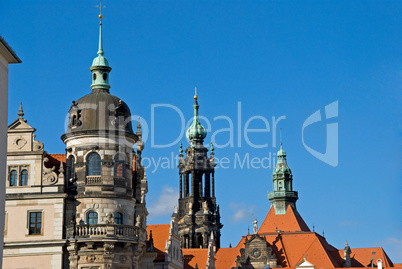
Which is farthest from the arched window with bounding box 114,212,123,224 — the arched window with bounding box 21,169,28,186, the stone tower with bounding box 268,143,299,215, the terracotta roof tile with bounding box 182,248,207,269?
the stone tower with bounding box 268,143,299,215

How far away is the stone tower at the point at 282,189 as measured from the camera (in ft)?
384

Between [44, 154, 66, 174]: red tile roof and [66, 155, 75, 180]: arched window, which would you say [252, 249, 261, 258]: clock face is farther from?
[66, 155, 75, 180]: arched window

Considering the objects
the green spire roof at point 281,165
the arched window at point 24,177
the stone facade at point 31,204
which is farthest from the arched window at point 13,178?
the green spire roof at point 281,165

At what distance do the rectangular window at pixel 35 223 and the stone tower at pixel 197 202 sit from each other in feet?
190

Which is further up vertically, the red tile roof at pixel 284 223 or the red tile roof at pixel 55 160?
the red tile roof at pixel 284 223

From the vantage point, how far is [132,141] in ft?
184

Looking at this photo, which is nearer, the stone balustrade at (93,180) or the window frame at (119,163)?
the stone balustrade at (93,180)

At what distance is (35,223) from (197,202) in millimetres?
60045

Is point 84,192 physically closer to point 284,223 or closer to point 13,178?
point 13,178

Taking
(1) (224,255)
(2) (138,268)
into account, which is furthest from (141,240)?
(1) (224,255)

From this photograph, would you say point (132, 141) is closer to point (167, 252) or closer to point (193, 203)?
point (167, 252)

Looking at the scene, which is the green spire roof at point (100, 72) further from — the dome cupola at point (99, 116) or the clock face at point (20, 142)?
the clock face at point (20, 142)

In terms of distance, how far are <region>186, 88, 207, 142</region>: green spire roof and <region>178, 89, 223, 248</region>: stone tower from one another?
1.20 m

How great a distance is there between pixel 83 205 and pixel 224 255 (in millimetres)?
55944
